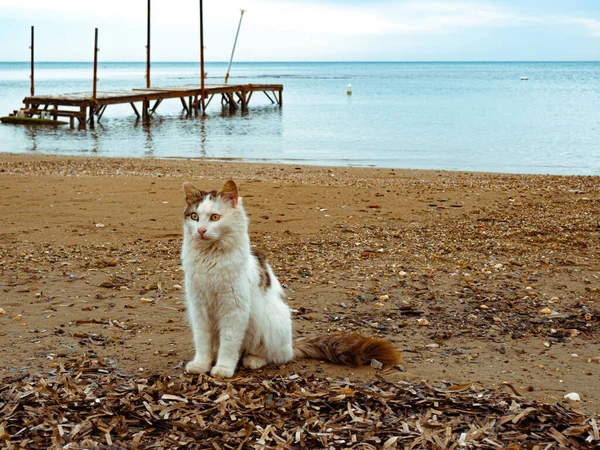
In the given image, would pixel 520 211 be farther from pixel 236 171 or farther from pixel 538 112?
pixel 538 112

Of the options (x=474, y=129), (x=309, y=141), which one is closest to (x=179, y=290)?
(x=309, y=141)

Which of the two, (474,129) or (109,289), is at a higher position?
(474,129)

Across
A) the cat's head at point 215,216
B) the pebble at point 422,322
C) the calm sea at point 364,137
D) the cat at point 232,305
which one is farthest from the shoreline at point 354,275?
the calm sea at point 364,137

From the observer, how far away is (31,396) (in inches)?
127

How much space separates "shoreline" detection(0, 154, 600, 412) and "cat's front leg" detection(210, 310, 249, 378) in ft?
0.71

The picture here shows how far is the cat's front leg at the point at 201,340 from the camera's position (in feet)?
12.4

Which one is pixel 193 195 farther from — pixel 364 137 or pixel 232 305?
pixel 364 137

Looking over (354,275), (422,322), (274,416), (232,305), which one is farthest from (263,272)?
(354,275)

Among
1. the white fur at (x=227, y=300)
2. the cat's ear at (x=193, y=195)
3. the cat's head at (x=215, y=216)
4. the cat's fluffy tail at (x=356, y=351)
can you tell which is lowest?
the cat's fluffy tail at (x=356, y=351)

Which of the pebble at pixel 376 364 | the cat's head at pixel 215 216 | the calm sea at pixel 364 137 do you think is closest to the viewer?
the cat's head at pixel 215 216

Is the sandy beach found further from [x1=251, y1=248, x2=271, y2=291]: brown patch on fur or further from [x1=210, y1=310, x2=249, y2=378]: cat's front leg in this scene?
[x1=251, y1=248, x2=271, y2=291]: brown patch on fur

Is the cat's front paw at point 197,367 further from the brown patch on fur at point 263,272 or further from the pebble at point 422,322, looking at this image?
the pebble at point 422,322

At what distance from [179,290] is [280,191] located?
4229 millimetres

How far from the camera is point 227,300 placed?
3693 millimetres
